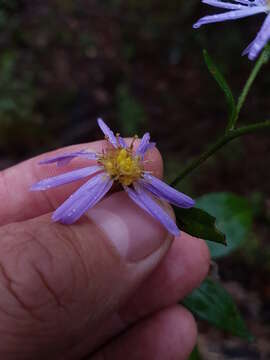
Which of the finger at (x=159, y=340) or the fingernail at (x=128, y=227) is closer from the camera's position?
the fingernail at (x=128, y=227)

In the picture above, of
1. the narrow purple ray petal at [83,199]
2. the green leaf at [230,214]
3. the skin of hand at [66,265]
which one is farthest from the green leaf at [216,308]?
the narrow purple ray petal at [83,199]

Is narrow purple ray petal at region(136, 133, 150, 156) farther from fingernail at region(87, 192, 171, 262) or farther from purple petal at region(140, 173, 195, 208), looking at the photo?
fingernail at region(87, 192, 171, 262)

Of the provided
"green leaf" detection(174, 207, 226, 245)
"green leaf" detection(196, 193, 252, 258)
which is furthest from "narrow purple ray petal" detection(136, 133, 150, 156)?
"green leaf" detection(196, 193, 252, 258)

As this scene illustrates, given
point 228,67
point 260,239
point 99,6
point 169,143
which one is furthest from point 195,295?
point 99,6

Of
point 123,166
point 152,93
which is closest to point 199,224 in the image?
point 123,166

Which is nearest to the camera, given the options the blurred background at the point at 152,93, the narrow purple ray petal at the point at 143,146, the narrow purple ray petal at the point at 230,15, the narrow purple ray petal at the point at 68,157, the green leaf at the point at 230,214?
the narrow purple ray petal at the point at 230,15

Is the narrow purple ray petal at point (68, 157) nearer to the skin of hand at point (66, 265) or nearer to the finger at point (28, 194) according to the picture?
the skin of hand at point (66, 265)
